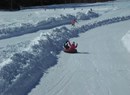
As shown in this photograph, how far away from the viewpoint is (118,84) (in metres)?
11.6

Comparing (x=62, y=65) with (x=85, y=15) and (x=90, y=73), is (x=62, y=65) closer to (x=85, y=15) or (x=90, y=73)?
(x=90, y=73)

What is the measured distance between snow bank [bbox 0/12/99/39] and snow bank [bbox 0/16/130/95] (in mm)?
3383

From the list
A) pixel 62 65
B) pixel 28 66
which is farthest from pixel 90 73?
pixel 28 66

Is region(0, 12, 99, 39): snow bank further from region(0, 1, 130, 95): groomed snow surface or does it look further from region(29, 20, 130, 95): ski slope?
region(29, 20, 130, 95): ski slope

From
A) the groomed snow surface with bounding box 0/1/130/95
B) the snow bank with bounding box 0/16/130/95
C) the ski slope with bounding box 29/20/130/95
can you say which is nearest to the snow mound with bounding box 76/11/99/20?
the groomed snow surface with bounding box 0/1/130/95

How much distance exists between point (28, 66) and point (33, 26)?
41.2 ft

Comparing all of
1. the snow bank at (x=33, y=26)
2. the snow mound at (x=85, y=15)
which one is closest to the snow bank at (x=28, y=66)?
the snow bank at (x=33, y=26)

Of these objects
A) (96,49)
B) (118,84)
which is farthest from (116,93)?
(96,49)

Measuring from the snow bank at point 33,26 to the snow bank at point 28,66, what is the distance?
3.38 m

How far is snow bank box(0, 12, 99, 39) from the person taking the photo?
21475 mm

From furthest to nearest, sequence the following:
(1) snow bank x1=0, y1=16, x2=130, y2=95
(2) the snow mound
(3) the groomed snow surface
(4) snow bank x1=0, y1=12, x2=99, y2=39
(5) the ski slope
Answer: (2) the snow mound < (4) snow bank x1=0, y1=12, x2=99, y2=39 < (5) the ski slope < (3) the groomed snow surface < (1) snow bank x1=0, y1=16, x2=130, y2=95

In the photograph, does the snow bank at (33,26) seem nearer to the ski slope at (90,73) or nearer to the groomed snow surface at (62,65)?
the groomed snow surface at (62,65)

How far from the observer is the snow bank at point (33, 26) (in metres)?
21.5

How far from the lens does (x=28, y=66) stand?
12141mm
